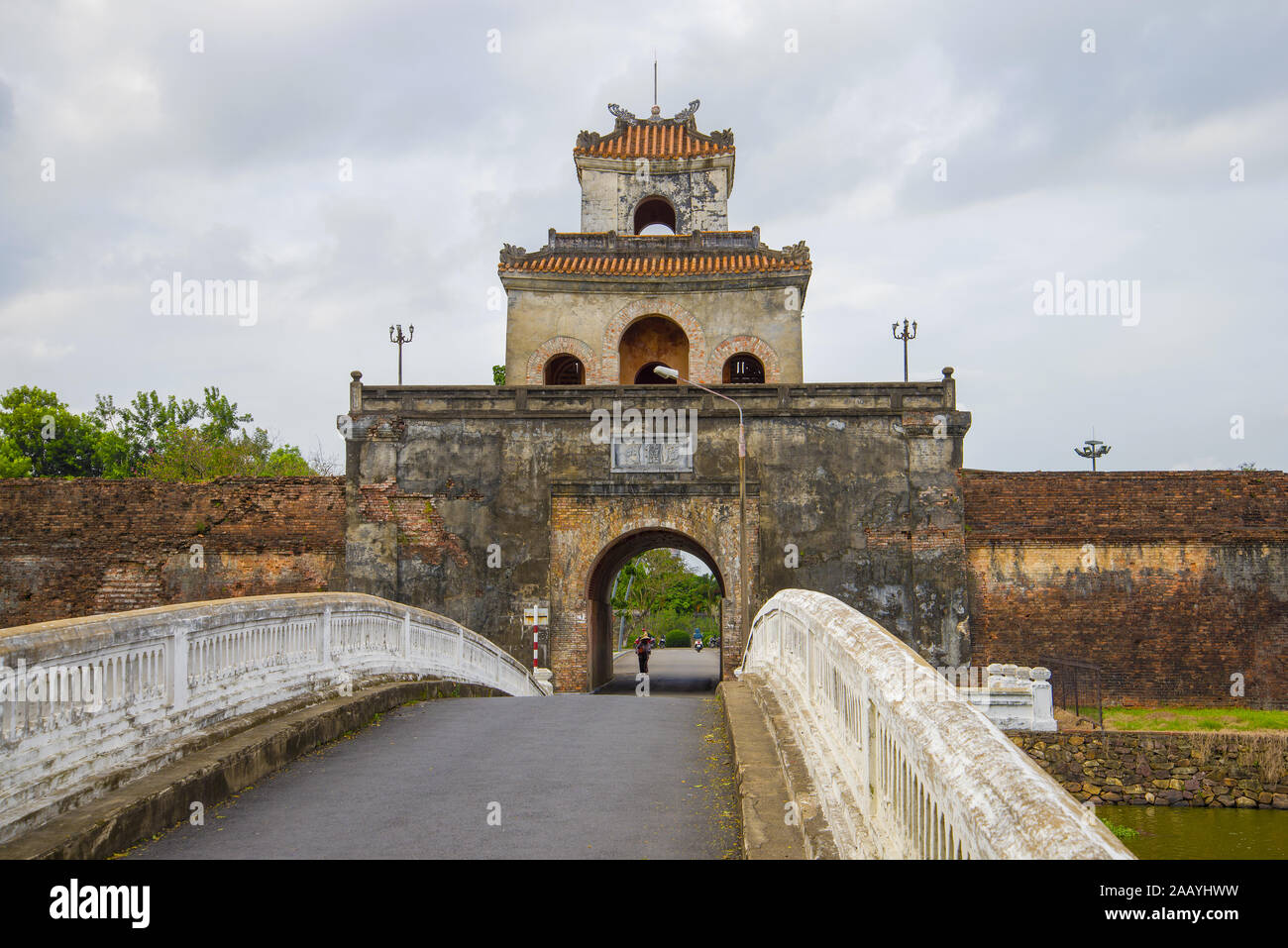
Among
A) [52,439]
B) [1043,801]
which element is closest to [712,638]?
[52,439]

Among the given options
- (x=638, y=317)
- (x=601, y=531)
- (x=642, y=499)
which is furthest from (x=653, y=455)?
(x=638, y=317)

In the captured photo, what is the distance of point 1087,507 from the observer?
2156 centimetres

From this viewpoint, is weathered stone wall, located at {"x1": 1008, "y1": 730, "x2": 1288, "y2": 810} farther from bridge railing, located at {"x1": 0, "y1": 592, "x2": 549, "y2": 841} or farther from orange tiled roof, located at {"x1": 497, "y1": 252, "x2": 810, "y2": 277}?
bridge railing, located at {"x1": 0, "y1": 592, "x2": 549, "y2": 841}

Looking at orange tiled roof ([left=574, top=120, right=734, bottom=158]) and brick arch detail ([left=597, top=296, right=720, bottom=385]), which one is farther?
orange tiled roof ([left=574, top=120, right=734, bottom=158])

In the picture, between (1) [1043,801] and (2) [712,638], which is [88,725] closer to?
(1) [1043,801]

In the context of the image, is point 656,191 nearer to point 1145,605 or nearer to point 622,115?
point 622,115

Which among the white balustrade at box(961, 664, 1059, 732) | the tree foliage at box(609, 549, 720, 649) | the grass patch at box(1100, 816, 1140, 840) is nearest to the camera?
the grass patch at box(1100, 816, 1140, 840)

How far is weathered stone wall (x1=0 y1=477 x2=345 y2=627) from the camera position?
21.8 m

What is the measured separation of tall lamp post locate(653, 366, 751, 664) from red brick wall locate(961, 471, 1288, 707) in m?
4.79

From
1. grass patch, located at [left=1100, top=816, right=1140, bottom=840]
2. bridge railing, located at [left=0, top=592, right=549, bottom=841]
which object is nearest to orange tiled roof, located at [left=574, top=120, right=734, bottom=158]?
grass patch, located at [left=1100, top=816, right=1140, bottom=840]

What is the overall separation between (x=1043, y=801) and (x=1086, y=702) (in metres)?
20.3

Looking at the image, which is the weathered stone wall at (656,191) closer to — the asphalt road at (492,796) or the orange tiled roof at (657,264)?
the orange tiled roof at (657,264)

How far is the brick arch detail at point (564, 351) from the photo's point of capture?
24.5m

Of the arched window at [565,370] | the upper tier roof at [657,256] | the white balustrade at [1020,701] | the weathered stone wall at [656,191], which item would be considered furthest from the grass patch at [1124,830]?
the weathered stone wall at [656,191]
